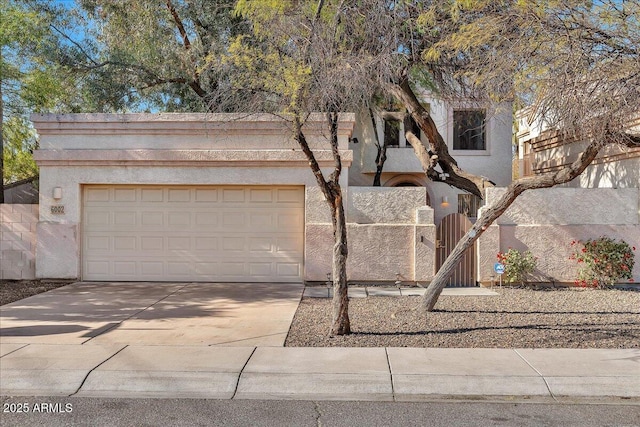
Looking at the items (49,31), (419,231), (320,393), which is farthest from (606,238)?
(49,31)

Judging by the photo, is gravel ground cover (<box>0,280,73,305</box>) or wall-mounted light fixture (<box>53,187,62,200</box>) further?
wall-mounted light fixture (<box>53,187,62,200</box>)

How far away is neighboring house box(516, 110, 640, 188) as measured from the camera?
42.9ft

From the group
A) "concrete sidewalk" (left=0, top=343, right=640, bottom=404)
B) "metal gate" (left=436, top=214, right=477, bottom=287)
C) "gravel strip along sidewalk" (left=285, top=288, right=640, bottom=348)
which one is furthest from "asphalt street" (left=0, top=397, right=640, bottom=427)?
"metal gate" (left=436, top=214, right=477, bottom=287)

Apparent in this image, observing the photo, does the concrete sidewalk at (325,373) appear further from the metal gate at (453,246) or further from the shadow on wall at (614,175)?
the shadow on wall at (614,175)

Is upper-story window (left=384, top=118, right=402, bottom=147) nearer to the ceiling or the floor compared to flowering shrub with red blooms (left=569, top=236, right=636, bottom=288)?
nearer to the ceiling

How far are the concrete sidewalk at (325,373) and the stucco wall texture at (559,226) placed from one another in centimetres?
515

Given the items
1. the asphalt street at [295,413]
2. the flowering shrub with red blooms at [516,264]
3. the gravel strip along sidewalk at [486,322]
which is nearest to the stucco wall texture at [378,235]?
the gravel strip along sidewalk at [486,322]

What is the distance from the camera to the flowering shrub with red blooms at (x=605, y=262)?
1170 cm

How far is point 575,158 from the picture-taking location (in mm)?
15227

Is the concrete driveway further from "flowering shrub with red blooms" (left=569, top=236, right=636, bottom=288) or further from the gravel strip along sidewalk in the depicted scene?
"flowering shrub with red blooms" (left=569, top=236, right=636, bottom=288)

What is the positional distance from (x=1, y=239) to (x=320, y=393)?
10399 millimetres

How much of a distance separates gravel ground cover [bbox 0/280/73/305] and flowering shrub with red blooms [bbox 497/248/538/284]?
1003 centimetres

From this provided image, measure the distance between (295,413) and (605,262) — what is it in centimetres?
915

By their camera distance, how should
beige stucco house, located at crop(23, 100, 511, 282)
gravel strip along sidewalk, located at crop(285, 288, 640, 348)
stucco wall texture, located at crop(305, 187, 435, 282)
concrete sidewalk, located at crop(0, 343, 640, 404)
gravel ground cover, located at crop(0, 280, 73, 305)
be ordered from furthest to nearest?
beige stucco house, located at crop(23, 100, 511, 282), stucco wall texture, located at crop(305, 187, 435, 282), gravel ground cover, located at crop(0, 280, 73, 305), gravel strip along sidewalk, located at crop(285, 288, 640, 348), concrete sidewalk, located at crop(0, 343, 640, 404)
